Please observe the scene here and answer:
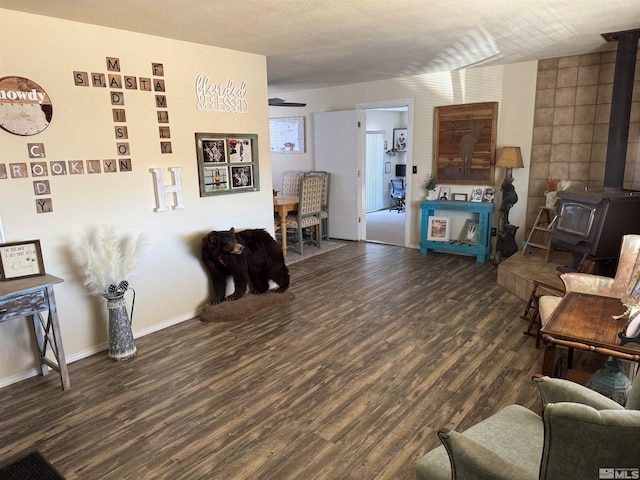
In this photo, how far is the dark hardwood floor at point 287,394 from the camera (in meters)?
2.10

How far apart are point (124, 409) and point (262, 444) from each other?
92 centimetres

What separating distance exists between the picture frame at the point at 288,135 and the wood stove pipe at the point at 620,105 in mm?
4313

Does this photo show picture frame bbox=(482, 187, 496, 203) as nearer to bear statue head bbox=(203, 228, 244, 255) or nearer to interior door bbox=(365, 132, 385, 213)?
bear statue head bbox=(203, 228, 244, 255)

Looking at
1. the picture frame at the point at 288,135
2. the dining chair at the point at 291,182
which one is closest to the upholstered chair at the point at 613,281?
the dining chair at the point at 291,182

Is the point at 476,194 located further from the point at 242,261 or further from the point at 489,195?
the point at 242,261

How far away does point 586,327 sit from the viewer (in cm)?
215

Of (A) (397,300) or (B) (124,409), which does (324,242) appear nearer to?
(A) (397,300)

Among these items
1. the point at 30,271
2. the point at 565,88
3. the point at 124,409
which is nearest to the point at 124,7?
the point at 30,271

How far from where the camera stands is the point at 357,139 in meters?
6.39

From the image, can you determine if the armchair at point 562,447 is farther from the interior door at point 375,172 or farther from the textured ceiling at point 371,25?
the interior door at point 375,172

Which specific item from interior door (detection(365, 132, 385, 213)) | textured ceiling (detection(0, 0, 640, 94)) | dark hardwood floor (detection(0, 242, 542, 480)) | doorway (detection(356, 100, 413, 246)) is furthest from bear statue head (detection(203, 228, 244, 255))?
interior door (detection(365, 132, 385, 213))

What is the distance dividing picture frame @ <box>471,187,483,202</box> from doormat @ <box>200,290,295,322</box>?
9.71 feet

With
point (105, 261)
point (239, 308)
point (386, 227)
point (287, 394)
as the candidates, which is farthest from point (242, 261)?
point (386, 227)

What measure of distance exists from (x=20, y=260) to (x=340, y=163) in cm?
471
